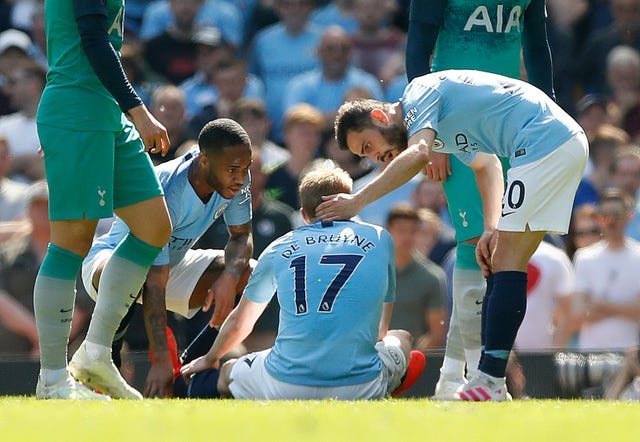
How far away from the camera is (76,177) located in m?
5.41

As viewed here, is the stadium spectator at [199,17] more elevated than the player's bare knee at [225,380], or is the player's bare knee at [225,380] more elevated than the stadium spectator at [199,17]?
the stadium spectator at [199,17]

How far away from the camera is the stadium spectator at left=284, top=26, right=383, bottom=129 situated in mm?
10758

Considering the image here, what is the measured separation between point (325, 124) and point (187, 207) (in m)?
4.13

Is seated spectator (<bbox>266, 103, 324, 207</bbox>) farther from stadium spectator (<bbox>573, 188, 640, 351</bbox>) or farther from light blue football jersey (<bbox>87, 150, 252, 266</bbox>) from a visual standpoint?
light blue football jersey (<bbox>87, 150, 252, 266</bbox>)

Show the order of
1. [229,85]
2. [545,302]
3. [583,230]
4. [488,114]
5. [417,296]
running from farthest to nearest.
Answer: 1. [229,85]
2. [583,230]
3. [417,296]
4. [545,302]
5. [488,114]

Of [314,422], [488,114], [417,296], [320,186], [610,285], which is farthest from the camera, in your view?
[417,296]

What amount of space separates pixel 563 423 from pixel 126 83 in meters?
2.47

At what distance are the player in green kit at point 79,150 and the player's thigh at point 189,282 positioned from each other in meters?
1.22

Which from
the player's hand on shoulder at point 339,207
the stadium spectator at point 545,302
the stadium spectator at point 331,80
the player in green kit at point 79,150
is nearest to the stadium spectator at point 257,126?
the stadium spectator at point 331,80

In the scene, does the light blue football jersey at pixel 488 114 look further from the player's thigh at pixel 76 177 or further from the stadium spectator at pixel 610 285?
the stadium spectator at pixel 610 285

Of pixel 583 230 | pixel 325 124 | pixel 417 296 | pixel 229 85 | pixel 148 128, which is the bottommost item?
pixel 417 296

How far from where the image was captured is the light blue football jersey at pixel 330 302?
5.39 m

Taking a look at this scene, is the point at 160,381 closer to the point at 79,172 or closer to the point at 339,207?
the point at 79,172

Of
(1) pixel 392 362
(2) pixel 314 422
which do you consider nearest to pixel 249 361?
(1) pixel 392 362
